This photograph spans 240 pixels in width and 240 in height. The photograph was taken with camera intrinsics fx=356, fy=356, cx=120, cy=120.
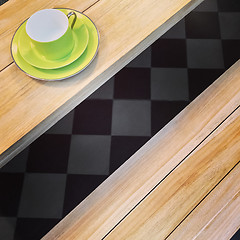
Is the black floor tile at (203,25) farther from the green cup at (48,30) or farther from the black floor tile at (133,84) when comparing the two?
the green cup at (48,30)

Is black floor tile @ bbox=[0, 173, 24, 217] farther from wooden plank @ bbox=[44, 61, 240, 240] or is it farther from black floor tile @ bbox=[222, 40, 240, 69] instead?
black floor tile @ bbox=[222, 40, 240, 69]

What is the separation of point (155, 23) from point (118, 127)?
3.09ft

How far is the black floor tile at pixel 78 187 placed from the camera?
1.83 meters

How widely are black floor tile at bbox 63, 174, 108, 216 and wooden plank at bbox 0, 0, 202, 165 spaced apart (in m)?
0.86

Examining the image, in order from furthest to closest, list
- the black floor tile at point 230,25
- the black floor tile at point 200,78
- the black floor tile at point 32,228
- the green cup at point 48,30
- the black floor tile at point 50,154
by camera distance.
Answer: the black floor tile at point 230,25 → the black floor tile at point 200,78 → the black floor tile at point 50,154 → the black floor tile at point 32,228 → the green cup at point 48,30

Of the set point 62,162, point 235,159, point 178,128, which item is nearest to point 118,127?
point 62,162

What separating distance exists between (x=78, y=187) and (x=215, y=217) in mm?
882

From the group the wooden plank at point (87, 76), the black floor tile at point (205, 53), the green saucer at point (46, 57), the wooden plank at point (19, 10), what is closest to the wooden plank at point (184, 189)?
the wooden plank at point (87, 76)

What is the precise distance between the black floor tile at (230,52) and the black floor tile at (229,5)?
0.26m

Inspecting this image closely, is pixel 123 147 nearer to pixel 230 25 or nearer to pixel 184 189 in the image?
pixel 184 189

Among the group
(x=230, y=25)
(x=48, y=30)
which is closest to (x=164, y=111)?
(x=230, y=25)

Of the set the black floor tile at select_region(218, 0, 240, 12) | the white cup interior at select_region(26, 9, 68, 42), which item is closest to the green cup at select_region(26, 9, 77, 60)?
the white cup interior at select_region(26, 9, 68, 42)

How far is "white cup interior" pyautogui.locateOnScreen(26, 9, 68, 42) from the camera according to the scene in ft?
3.18

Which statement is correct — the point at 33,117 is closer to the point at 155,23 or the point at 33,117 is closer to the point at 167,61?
the point at 155,23
